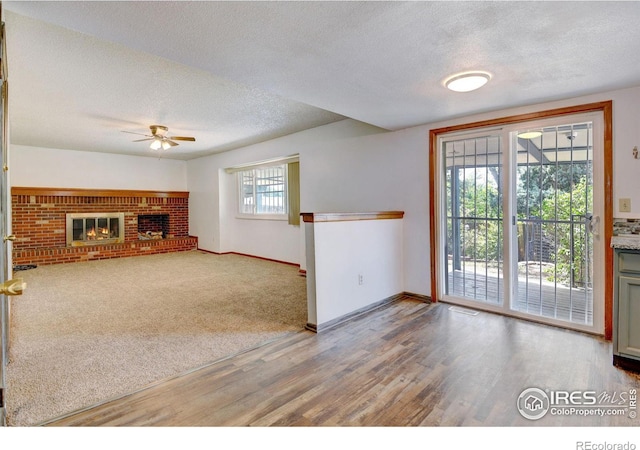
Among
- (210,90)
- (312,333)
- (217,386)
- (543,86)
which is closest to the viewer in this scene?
(217,386)

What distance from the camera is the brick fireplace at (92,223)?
19.9 feet

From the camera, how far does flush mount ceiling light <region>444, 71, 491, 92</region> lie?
7.36 ft

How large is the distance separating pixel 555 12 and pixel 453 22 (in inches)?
18.0

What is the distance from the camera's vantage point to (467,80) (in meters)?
2.27

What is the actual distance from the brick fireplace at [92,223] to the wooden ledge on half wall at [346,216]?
5.69 metres

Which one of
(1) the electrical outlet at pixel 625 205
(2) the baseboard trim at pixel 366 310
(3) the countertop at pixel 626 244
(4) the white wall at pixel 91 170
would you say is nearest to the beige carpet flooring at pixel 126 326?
(2) the baseboard trim at pixel 366 310

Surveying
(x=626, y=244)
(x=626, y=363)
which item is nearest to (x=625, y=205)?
(x=626, y=244)

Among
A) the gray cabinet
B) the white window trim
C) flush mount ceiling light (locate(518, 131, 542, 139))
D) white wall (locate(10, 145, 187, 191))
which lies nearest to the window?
the white window trim

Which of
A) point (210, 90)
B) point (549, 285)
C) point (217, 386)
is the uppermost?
point (210, 90)

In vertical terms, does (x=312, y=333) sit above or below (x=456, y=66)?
below

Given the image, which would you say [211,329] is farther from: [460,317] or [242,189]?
[242,189]

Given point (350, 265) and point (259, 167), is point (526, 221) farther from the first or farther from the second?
point (259, 167)
